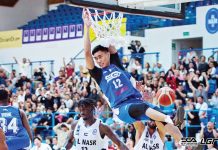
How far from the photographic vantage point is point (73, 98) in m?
16.4

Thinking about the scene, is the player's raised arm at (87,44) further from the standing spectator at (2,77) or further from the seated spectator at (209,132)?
the standing spectator at (2,77)

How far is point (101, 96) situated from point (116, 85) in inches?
308

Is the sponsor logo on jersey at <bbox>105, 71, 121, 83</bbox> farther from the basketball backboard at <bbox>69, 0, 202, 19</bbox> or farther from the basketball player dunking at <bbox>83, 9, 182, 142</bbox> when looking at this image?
the basketball backboard at <bbox>69, 0, 202, 19</bbox>

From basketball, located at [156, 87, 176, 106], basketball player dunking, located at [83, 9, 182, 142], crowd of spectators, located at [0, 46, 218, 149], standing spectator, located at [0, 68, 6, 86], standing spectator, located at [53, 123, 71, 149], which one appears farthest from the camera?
standing spectator, located at [0, 68, 6, 86]

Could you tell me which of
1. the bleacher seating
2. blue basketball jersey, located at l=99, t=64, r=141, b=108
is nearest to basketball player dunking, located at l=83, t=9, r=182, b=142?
blue basketball jersey, located at l=99, t=64, r=141, b=108

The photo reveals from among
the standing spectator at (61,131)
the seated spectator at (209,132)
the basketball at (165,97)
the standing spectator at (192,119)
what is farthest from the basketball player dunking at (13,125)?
the standing spectator at (61,131)

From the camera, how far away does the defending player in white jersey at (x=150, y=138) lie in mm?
7672

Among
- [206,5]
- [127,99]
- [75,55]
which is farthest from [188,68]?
[127,99]

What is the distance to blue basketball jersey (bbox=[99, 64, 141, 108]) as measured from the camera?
6965 millimetres

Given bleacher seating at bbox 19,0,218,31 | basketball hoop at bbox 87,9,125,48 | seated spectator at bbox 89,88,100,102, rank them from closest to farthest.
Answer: basketball hoop at bbox 87,9,125,48
seated spectator at bbox 89,88,100,102
bleacher seating at bbox 19,0,218,31

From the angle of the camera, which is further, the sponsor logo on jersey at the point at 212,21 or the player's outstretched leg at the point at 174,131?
the sponsor logo on jersey at the point at 212,21

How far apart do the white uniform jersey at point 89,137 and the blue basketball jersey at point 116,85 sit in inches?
24.1

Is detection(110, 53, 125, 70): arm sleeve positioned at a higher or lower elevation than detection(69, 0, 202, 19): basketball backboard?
lower

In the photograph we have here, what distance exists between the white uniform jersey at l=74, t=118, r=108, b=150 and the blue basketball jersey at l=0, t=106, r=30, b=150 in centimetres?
76
